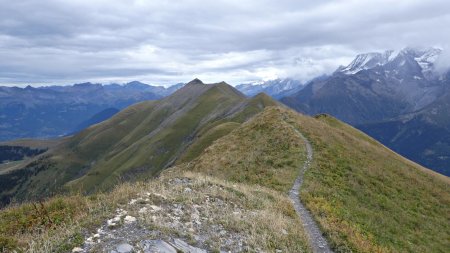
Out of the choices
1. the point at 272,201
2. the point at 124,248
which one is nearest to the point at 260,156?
the point at 272,201

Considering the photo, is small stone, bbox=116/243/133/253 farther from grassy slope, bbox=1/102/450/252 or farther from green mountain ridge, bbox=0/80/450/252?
grassy slope, bbox=1/102/450/252

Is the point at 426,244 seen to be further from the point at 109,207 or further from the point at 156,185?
the point at 109,207

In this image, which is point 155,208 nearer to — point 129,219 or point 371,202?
point 129,219

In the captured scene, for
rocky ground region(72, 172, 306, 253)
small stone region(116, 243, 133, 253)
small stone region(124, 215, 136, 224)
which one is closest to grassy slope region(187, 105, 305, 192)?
rocky ground region(72, 172, 306, 253)

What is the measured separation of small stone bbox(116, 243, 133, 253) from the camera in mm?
11365

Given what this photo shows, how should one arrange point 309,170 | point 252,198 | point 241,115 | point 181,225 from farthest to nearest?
point 241,115, point 309,170, point 252,198, point 181,225

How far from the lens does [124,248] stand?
1150 centimetres

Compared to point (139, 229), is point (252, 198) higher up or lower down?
lower down

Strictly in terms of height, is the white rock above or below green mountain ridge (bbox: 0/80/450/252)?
above

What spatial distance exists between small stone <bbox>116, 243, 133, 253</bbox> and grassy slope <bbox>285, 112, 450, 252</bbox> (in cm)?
1118

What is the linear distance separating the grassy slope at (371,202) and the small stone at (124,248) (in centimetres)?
1118

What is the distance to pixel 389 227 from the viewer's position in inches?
1040

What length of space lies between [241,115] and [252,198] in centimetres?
15015

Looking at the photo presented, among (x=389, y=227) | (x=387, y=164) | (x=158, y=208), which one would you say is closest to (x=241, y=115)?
(x=387, y=164)
